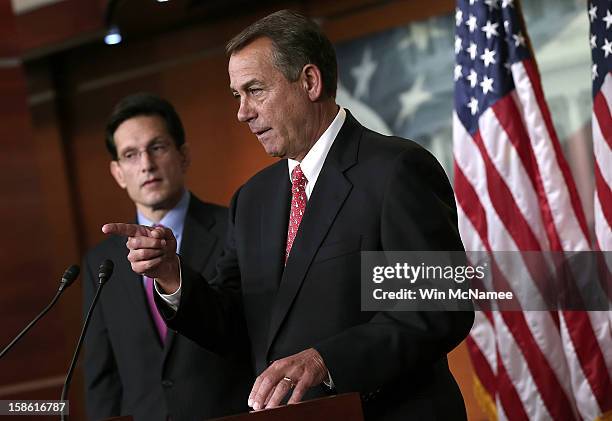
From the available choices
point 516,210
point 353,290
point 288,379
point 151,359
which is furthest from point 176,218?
point 288,379

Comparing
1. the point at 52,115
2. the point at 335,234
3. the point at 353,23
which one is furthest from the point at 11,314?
the point at 335,234

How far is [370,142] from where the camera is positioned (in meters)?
2.43

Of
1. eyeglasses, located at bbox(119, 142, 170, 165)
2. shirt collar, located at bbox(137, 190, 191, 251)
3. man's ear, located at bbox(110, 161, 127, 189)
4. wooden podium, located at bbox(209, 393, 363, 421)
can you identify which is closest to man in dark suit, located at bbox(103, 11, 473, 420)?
wooden podium, located at bbox(209, 393, 363, 421)

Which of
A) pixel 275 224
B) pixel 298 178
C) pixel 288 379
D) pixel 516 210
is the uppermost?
pixel 516 210

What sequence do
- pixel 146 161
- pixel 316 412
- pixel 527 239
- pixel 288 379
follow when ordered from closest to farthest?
pixel 316 412 < pixel 288 379 < pixel 146 161 < pixel 527 239

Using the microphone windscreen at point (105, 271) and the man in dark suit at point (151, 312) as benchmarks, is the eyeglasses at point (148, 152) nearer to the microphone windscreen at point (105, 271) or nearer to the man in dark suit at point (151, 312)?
the man in dark suit at point (151, 312)

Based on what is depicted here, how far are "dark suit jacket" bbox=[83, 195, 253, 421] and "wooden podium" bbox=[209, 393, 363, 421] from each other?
0.99 metres

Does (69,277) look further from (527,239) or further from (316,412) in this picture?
(527,239)

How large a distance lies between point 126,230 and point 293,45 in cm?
68

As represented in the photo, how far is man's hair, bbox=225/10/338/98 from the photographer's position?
247 cm

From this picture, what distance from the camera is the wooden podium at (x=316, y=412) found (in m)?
1.75

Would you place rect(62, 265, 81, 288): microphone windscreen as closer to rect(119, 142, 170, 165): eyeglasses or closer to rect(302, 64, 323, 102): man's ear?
rect(302, 64, 323, 102): man's ear

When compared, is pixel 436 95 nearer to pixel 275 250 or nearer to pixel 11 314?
pixel 11 314

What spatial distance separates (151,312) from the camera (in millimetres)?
3297
